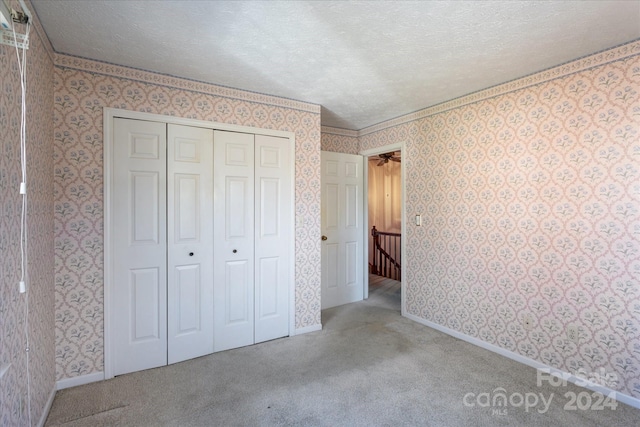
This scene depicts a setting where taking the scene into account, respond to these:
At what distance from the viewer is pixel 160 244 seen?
8.69ft

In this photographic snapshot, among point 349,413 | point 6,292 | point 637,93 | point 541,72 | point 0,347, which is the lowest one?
point 349,413

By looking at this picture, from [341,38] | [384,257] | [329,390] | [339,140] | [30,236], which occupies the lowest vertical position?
[329,390]

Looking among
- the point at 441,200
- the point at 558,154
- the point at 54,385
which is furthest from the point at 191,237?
the point at 558,154

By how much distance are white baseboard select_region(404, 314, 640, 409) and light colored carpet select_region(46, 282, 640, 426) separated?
Answer: 0.07m

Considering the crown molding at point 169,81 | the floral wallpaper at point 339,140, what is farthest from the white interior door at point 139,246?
the floral wallpaper at point 339,140

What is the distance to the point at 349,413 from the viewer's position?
2041mm

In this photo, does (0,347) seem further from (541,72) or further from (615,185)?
(541,72)

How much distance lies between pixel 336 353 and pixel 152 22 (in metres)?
2.90

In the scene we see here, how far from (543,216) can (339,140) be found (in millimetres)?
2674

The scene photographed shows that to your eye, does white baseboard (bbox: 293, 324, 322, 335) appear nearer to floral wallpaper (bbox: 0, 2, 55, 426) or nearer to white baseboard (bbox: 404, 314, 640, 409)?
white baseboard (bbox: 404, 314, 640, 409)

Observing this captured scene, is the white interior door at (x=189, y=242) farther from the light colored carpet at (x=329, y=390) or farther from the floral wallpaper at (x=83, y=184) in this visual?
the floral wallpaper at (x=83, y=184)

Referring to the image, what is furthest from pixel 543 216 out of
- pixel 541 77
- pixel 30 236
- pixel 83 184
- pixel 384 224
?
pixel 384 224

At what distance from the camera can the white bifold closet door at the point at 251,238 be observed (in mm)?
2934

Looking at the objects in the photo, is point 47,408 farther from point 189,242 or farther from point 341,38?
point 341,38
